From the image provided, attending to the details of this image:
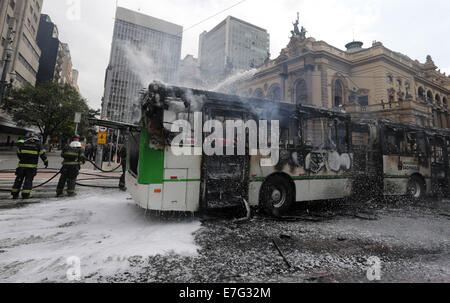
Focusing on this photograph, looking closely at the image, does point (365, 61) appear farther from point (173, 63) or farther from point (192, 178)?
point (192, 178)

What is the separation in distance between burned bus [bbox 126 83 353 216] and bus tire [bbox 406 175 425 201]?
11.0 ft

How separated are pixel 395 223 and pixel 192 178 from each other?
487cm

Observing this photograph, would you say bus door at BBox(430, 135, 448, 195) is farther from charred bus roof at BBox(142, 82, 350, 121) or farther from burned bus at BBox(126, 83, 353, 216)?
charred bus roof at BBox(142, 82, 350, 121)

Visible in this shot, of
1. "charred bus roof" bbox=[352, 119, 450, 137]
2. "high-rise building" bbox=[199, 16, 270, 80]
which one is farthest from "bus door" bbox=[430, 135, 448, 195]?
"high-rise building" bbox=[199, 16, 270, 80]

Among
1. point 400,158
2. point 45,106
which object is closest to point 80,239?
point 400,158

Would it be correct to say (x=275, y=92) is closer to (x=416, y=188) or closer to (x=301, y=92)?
(x=301, y=92)

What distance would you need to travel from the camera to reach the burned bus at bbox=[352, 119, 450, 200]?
23.2ft

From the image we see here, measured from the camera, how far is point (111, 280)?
2422 mm

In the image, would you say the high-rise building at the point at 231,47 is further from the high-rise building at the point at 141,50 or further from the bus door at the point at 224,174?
the bus door at the point at 224,174

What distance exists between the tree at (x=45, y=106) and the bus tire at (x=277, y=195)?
31.5 metres

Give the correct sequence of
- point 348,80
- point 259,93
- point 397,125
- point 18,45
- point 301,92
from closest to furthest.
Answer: point 397,125, point 301,92, point 348,80, point 18,45, point 259,93

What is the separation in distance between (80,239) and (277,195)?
427 cm

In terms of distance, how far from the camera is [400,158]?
302 inches
